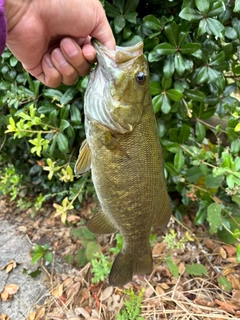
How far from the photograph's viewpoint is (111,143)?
1470mm

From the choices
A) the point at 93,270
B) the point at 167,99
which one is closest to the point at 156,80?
the point at 167,99

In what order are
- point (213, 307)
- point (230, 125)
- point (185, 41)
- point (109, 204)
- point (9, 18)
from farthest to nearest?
point (213, 307), point (230, 125), point (185, 41), point (109, 204), point (9, 18)

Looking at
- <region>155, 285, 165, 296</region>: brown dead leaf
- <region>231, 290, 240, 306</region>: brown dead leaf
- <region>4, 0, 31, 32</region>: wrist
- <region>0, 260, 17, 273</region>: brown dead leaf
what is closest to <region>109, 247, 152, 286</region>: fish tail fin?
<region>155, 285, 165, 296</region>: brown dead leaf

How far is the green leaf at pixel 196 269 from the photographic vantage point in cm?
232

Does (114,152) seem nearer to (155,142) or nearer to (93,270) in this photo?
(155,142)

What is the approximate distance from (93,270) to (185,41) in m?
1.56

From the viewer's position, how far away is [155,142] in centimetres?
151

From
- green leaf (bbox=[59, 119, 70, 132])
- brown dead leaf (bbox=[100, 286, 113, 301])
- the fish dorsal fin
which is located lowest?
brown dead leaf (bbox=[100, 286, 113, 301])

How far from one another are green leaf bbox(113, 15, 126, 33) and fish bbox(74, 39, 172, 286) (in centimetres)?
50

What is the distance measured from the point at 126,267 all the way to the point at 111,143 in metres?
0.80

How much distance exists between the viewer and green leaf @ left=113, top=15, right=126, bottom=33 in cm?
179

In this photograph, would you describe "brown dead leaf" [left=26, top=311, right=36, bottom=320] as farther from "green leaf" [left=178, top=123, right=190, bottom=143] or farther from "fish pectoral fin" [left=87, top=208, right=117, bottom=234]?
"green leaf" [left=178, top=123, right=190, bottom=143]

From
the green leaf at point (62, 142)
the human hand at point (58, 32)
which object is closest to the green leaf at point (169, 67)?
the human hand at point (58, 32)

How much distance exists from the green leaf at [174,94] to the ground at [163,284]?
1023mm
